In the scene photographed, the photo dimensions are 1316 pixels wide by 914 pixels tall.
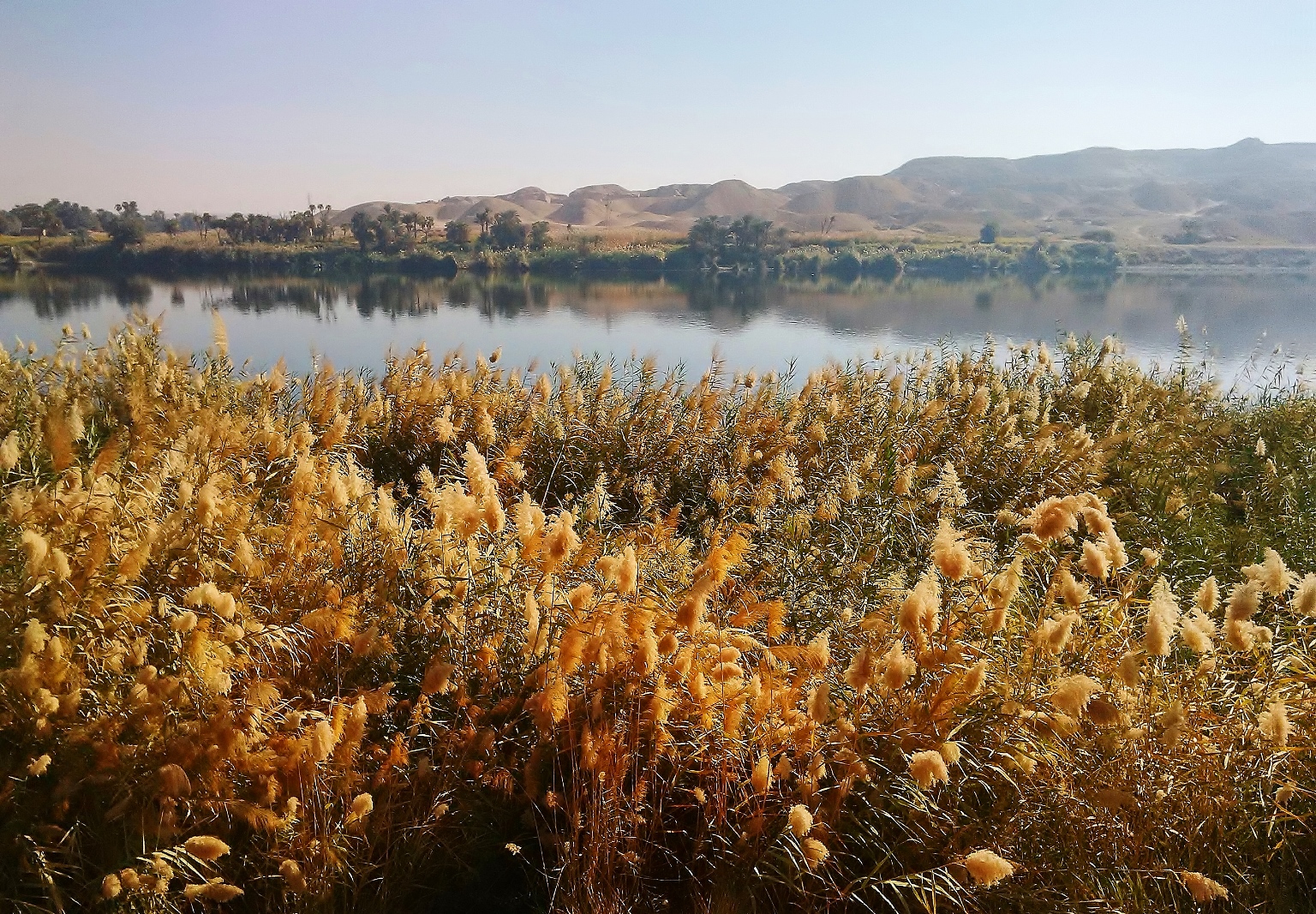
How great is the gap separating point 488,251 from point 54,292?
930 inches

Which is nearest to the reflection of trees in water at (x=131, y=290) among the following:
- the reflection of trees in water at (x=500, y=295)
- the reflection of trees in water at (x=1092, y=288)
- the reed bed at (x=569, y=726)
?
the reflection of trees in water at (x=500, y=295)

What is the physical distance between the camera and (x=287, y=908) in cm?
210

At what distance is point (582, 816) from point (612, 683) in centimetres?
34

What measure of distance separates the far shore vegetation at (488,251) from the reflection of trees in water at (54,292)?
101 inches

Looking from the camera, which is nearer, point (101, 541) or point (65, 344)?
point (101, 541)

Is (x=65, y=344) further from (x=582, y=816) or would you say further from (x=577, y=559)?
(x=582, y=816)

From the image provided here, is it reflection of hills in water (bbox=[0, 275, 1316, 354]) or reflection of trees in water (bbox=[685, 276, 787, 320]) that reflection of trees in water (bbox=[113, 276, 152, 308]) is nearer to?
reflection of hills in water (bbox=[0, 275, 1316, 354])

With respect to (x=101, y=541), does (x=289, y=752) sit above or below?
below

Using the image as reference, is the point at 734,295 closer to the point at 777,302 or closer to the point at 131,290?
the point at 777,302

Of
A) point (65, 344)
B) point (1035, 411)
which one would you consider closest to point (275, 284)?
point (65, 344)

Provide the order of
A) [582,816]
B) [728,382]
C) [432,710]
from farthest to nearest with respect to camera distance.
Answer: [728,382]
[432,710]
[582,816]

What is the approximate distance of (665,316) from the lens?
22766 mm

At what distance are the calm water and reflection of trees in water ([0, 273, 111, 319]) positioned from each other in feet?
0.26

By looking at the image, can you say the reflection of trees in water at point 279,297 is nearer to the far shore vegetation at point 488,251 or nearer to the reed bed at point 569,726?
the far shore vegetation at point 488,251
